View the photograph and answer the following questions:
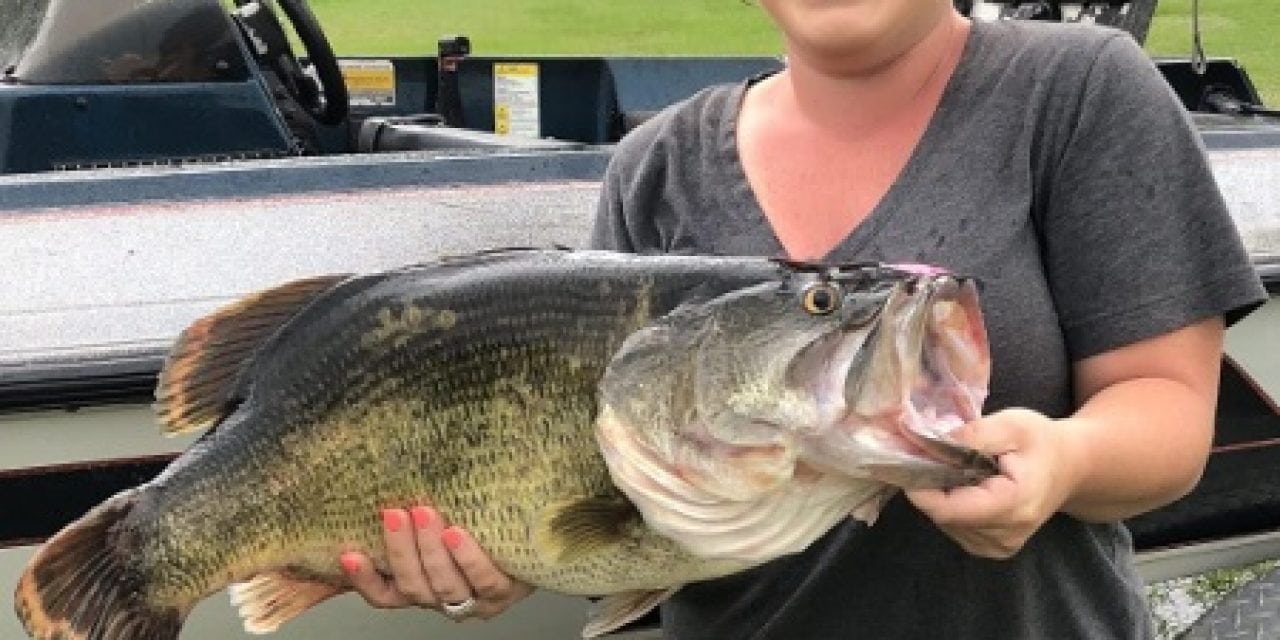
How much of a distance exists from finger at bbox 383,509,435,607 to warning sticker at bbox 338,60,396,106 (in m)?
4.19

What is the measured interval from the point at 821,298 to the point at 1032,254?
297 millimetres

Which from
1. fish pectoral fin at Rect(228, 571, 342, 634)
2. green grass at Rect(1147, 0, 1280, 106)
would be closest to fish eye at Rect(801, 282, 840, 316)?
fish pectoral fin at Rect(228, 571, 342, 634)

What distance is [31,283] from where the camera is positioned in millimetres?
2816

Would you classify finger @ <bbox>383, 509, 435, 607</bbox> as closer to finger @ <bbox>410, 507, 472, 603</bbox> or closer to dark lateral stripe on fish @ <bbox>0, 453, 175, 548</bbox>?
finger @ <bbox>410, 507, 472, 603</bbox>

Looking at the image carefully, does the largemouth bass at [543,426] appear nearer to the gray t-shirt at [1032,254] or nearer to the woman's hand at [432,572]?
the woman's hand at [432,572]

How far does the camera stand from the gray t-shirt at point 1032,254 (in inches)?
69.1

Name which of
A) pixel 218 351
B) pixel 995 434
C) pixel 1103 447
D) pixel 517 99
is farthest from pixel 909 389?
pixel 517 99

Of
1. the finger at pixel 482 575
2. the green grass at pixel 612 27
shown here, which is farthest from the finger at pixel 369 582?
the green grass at pixel 612 27

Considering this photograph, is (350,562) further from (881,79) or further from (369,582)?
(881,79)

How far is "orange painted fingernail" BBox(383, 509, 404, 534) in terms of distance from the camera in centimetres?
193

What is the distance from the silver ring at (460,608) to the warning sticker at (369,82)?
4183 millimetres

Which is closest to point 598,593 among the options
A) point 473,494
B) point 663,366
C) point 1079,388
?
point 473,494

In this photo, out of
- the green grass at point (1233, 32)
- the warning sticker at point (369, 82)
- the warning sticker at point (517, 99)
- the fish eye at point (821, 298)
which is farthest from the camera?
the green grass at point (1233, 32)

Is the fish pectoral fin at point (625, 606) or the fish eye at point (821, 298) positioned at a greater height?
the fish eye at point (821, 298)
